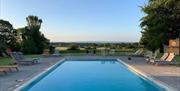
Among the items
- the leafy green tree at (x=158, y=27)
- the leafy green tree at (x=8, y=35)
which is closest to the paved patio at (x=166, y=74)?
the leafy green tree at (x=158, y=27)

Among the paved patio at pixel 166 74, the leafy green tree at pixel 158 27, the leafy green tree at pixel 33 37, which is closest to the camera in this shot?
the paved patio at pixel 166 74

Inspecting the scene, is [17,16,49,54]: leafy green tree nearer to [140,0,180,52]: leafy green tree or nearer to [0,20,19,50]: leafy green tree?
[0,20,19,50]: leafy green tree

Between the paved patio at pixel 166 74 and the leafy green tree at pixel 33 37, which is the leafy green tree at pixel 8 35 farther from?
the paved patio at pixel 166 74

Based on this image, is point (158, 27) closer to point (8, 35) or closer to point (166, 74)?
point (8, 35)

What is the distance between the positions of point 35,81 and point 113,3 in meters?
19.7

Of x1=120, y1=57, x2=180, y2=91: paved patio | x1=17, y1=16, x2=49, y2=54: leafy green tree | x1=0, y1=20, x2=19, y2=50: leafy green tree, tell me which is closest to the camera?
x1=120, y1=57, x2=180, y2=91: paved patio

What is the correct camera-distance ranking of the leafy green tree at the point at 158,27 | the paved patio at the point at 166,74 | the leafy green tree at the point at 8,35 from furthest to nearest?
the leafy green tree at the point at 8,35
the leafy green tree at the point at 158,27
the paved patio at the point at 166,74

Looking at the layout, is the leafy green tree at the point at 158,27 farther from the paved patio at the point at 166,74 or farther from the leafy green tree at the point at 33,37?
the paved patio at the point at 166,74

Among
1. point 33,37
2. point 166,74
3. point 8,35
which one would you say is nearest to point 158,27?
point 33,37

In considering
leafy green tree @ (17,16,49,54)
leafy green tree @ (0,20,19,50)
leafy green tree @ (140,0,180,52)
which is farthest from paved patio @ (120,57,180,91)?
leafy green tree @ (0,20,19,50)

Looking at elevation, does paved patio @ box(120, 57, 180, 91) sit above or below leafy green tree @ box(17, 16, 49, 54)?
below

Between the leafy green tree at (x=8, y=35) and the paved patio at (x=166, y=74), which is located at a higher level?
the leafy green tree at (x=8, y=35)

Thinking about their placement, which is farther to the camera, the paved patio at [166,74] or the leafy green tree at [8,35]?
the leafy green tree at [8,35]

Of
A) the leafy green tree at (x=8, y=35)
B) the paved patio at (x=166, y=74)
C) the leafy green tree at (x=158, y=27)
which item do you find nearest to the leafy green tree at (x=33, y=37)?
the leafy green tree at (x=8, y=35)
